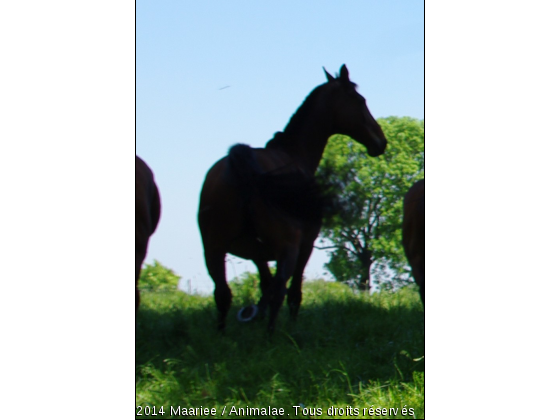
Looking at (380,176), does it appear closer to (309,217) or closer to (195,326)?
(309,217)

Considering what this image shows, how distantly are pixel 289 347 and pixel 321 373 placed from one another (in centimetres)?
44

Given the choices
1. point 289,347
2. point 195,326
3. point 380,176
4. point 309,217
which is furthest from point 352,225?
point 195,326

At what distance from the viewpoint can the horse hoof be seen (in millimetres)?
4902

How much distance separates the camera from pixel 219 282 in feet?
15.9

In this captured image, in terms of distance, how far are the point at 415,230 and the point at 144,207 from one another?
2165 millimetres

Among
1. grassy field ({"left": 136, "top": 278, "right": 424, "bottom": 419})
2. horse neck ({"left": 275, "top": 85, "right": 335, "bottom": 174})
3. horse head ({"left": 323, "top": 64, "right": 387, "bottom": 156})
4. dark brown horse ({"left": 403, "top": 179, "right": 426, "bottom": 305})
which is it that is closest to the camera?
grassy field ({"left": 136, "top": 278, "right": 424, "bottom": 419})

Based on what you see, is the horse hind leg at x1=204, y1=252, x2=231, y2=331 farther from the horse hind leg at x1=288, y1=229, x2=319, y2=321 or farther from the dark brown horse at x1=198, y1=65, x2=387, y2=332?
the horse hind leg at x1=288, y1=229, x2=319, y2=321

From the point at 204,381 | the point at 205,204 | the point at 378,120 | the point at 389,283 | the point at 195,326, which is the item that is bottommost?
the point at 204,381

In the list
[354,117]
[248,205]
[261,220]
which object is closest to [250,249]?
[261,220]

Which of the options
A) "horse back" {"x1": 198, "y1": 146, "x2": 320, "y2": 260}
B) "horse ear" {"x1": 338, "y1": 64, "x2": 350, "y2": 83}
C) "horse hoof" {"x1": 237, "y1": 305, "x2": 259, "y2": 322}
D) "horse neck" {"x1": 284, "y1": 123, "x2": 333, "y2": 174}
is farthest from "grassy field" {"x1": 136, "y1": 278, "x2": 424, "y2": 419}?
"horse ear" {"x1": 338, "y1": 64, "x2": 350, "y2": 83}

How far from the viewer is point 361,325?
4789 millimetres

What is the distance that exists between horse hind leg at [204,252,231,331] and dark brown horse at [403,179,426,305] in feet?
5.08

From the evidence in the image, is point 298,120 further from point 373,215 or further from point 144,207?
point 144,207

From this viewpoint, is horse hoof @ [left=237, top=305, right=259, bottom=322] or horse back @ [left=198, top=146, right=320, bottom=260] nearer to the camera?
horse back @ [left=198, top=146, right=320, bottom=260]
